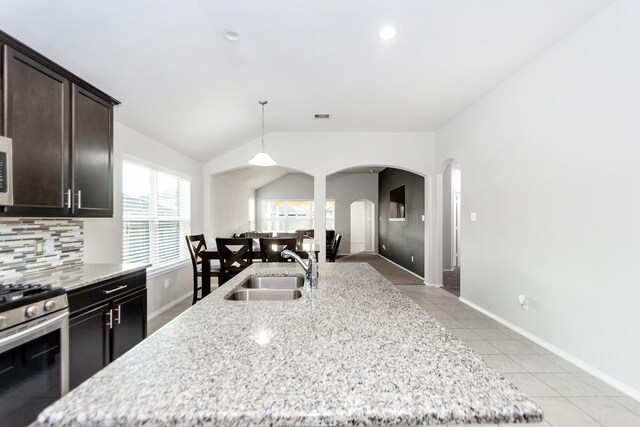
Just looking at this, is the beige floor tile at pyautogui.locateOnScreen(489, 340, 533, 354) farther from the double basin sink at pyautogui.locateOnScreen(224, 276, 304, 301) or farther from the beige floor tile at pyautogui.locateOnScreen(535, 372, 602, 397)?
the double basin sink at pyautogui.locateOnScreen(224, 276, 304, 301)

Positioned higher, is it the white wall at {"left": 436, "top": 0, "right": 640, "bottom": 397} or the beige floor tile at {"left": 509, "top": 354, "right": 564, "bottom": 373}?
the white wall at {"left": 436, "top": 0, "right": 640, "bottom": 397}

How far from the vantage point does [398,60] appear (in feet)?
10.2

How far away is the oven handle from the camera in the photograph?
1.40m

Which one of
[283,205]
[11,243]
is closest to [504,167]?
[11,243]

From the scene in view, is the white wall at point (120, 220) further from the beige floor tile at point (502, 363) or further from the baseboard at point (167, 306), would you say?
the beige floor tile at point (502, 363)

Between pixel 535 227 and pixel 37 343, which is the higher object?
pixel 535 227

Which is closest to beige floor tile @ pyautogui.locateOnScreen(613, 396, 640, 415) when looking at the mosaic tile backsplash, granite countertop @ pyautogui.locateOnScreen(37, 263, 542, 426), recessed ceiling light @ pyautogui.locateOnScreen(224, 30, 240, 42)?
granite countertop @ pyautogui.locateOnScreen(37, 263, 542, 426)

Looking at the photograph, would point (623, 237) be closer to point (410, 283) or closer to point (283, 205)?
point (410, 283)

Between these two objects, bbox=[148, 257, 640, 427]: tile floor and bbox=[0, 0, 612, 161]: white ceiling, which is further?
bbox=[0, 0, 612, 161]: white ceiling

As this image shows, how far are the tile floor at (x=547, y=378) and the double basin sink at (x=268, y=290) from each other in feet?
4.87

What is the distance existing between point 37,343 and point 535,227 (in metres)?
3.97

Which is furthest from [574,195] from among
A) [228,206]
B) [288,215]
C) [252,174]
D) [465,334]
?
[288,215]

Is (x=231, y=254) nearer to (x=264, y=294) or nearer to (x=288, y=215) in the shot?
(x=264, y=294)

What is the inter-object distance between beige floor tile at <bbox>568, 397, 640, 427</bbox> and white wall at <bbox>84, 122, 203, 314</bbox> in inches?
161
